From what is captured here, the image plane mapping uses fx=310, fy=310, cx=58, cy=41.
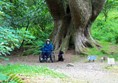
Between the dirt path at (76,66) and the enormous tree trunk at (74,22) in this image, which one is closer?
the dirt path at (76,66)

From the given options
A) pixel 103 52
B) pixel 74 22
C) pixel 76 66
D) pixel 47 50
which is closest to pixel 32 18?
pixel 74 22

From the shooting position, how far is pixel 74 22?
2220 centimetres

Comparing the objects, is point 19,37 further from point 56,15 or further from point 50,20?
point 50,20

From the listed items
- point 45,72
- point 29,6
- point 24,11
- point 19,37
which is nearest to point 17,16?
point 24,11

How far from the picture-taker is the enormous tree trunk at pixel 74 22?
70.2ft

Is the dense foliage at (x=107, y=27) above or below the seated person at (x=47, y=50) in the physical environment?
above

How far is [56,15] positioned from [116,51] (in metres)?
5.44

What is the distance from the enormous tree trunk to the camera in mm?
21391

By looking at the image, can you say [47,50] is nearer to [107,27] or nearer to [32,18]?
[32,18]

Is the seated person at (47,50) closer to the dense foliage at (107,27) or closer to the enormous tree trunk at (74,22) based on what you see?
the enormous tree trunk at (74,22)

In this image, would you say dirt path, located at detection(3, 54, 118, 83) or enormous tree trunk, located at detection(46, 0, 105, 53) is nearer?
dirt path, located at detection(3, 54, 118, 83)

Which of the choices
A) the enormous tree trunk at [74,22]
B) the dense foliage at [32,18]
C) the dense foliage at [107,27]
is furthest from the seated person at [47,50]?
the dense foliage at [107,27]

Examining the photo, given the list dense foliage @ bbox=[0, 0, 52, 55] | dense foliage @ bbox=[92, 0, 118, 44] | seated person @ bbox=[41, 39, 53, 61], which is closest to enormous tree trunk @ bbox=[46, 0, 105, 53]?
dense foliage @ bbox=[0, 0, 52, 55]

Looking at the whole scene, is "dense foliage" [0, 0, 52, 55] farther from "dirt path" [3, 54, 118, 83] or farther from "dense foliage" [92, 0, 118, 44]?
"dense foliage" [92, 0, 118, 44]
